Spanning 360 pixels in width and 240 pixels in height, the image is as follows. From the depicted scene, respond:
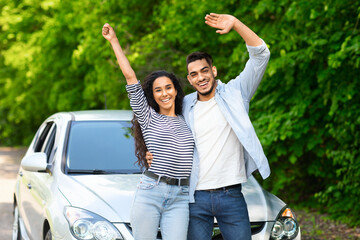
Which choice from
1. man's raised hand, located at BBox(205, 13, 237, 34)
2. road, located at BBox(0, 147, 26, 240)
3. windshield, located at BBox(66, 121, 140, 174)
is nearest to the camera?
man's raised hand, located at BBox(205, 13, 237, 34)

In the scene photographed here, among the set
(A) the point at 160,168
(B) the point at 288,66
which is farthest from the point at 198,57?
(B) the point at 288,66

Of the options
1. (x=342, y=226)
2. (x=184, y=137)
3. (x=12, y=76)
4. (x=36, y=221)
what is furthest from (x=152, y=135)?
(x=12, y=76)

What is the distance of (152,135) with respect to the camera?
357cm

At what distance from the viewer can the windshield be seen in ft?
16.0

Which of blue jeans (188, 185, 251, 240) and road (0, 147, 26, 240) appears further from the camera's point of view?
road (0, 147, 26, 240)

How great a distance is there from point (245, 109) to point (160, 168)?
0.68 meters

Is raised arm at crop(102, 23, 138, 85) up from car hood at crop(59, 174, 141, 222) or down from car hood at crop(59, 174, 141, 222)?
up

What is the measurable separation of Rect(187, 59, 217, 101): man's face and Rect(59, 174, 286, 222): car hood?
100 centimetres

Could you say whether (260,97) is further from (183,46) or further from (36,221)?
(36,221)

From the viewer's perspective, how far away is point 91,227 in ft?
12.7

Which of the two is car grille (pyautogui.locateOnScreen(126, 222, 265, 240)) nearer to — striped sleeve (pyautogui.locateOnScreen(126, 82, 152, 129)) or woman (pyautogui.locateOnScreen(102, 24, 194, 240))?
woman (pyautogui.locateOnScreen(102, 24, 194, 240))

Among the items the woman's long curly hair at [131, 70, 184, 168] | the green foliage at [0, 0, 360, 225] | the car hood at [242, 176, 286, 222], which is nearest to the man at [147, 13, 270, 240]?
the woman's long curly hair at [131, 70, 184, 168]

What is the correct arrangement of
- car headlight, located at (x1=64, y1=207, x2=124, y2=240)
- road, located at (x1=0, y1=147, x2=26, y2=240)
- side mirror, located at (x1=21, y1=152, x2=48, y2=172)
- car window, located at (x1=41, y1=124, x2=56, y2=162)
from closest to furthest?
car headlight, located at (x1=64, y1=207, x2=124, y2=240) < side mirror, located at (x1=21, y1=152, x2=48, y2=172) < car window, located at (x1=41, y1=124, x2=56, y2=162) < road, located at (x1=0, y1=147, x2=26, y2=240)

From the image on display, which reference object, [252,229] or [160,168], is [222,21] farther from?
[252,229]
